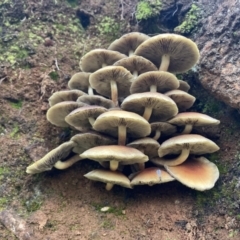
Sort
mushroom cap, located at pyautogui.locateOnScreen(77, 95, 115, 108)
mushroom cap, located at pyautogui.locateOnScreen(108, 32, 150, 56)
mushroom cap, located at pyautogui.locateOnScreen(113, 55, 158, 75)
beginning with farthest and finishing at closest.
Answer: mushroom cap, located at pyautogui.locateOnScreen(108, 32, 150, 56) → mushroom cap, located at pyautogui.locateOnScreen(113, 55, 158, 75) → mushroom cap, located at pyautogui.locateOnScreen(77, 95, 115, 108)

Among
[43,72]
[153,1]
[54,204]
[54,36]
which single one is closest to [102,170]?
[54,204]

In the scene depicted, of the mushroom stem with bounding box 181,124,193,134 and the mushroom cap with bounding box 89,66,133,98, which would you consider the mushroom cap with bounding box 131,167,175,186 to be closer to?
the mushroom stem with bounding box 181,124,193,134

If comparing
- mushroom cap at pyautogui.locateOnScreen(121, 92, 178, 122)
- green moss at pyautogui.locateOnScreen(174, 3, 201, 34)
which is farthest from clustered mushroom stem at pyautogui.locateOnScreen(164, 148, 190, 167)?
green moss at pyautogui.locateOnScreen(174, 3, 201, 34)

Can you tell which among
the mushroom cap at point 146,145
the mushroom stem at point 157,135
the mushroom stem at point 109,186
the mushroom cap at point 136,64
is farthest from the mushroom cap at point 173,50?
the mushroom stem at point 109,186

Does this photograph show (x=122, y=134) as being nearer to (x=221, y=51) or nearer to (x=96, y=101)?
(x=96, y=101)

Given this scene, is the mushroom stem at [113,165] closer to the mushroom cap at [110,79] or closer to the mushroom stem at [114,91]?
the mushroom stem at [114,91]

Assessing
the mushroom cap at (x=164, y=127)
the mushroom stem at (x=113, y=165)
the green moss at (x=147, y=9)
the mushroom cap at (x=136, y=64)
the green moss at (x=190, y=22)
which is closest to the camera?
the mushroom stem at (x=113, y=165)
